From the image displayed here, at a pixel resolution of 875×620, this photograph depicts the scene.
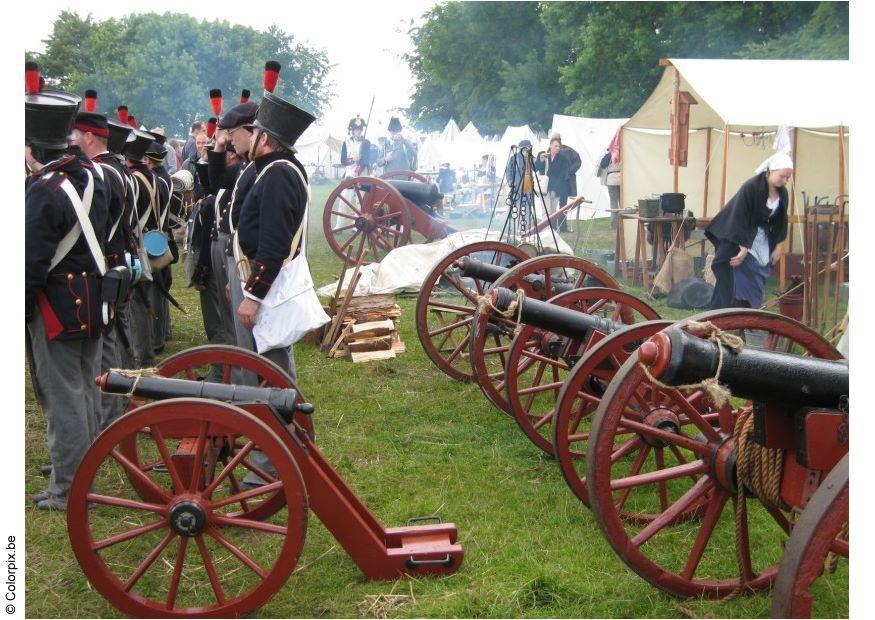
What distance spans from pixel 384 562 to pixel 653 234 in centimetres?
830

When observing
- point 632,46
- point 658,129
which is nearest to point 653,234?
point 658,129

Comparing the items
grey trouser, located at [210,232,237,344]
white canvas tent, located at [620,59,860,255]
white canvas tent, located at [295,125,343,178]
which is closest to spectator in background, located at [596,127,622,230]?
white canvas tent, located at [620,59,860,255]

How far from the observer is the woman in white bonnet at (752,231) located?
25.4 ft

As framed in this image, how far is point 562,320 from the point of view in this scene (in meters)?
4.43

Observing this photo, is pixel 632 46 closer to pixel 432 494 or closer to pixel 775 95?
pixel 775 95

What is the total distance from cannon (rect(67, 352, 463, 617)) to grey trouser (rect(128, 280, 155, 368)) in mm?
2825

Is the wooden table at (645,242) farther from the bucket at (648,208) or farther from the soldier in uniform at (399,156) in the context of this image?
the soldier in uniform at (399,156)

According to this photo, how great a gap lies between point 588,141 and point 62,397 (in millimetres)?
16600

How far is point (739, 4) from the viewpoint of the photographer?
64.0 ft

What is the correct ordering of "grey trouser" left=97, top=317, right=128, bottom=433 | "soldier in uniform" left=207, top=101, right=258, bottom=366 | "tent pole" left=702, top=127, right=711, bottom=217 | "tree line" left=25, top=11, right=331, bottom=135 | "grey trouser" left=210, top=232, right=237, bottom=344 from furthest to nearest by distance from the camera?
"tree line" left=25, top=11, right=331, bottom=135 → "tent pole" left=702, top=127, right=711, bottom=217 → "grey trouser" left=210, top=232, right=237, bottom=344 → "grey trouser" left=97, top=317, right=128, bottom=433 → "soldier in uniform" left=207, top=101, right=258, bottom=366

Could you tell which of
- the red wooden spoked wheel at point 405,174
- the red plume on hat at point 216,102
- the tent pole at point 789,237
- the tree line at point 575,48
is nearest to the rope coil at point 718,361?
the red plume on hat at point 216,102

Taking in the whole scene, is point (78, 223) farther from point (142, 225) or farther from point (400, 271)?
point (400, 271)

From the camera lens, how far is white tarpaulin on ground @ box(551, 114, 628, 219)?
19.2 m

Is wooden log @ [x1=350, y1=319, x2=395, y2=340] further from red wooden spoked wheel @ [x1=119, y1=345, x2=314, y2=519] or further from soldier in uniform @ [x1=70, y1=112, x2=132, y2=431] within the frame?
red wooden spoked wheel @ [x1=119, y1=345, x2=314, y2=519]
